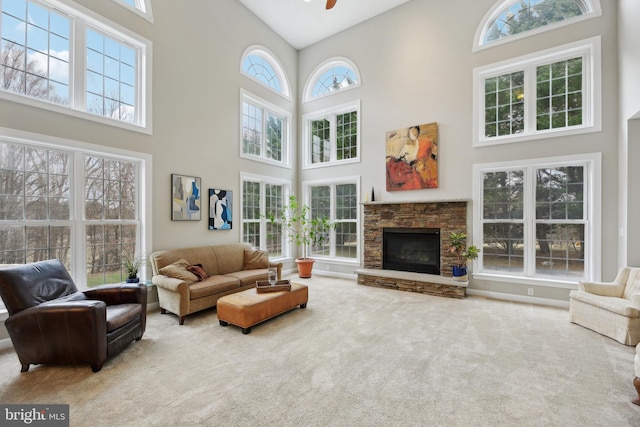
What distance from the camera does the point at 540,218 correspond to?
4668 millimetres

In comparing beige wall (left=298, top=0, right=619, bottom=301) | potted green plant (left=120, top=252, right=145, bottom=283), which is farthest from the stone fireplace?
potted green plant (left=120, top=252, right=145, bottom=283)

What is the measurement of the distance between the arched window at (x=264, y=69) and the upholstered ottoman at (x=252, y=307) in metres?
4.63

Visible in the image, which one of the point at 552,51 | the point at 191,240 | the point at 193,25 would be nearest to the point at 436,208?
the point at 552,51

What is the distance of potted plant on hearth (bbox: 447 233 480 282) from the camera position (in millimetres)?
4898

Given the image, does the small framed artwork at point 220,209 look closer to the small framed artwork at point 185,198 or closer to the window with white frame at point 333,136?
the small framed artwork at point 185,198

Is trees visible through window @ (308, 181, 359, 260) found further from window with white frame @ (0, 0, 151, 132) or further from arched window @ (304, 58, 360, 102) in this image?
window with white frame @ (0, 0, 151, 132)

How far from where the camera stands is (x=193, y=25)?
4902mm

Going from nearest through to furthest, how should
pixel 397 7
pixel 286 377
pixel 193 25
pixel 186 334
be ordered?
pixel 286 377
pixel 186 334
pixel 193 25
pixel 397 7

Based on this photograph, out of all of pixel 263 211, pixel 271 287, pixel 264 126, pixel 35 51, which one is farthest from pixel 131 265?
pixel 264 126

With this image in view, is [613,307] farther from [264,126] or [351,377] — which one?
[264,126]

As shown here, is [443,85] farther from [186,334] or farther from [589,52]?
[186,334]

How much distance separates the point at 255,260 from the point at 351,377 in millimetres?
3223

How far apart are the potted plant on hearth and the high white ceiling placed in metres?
4.88

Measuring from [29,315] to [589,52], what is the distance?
7.72 metres
